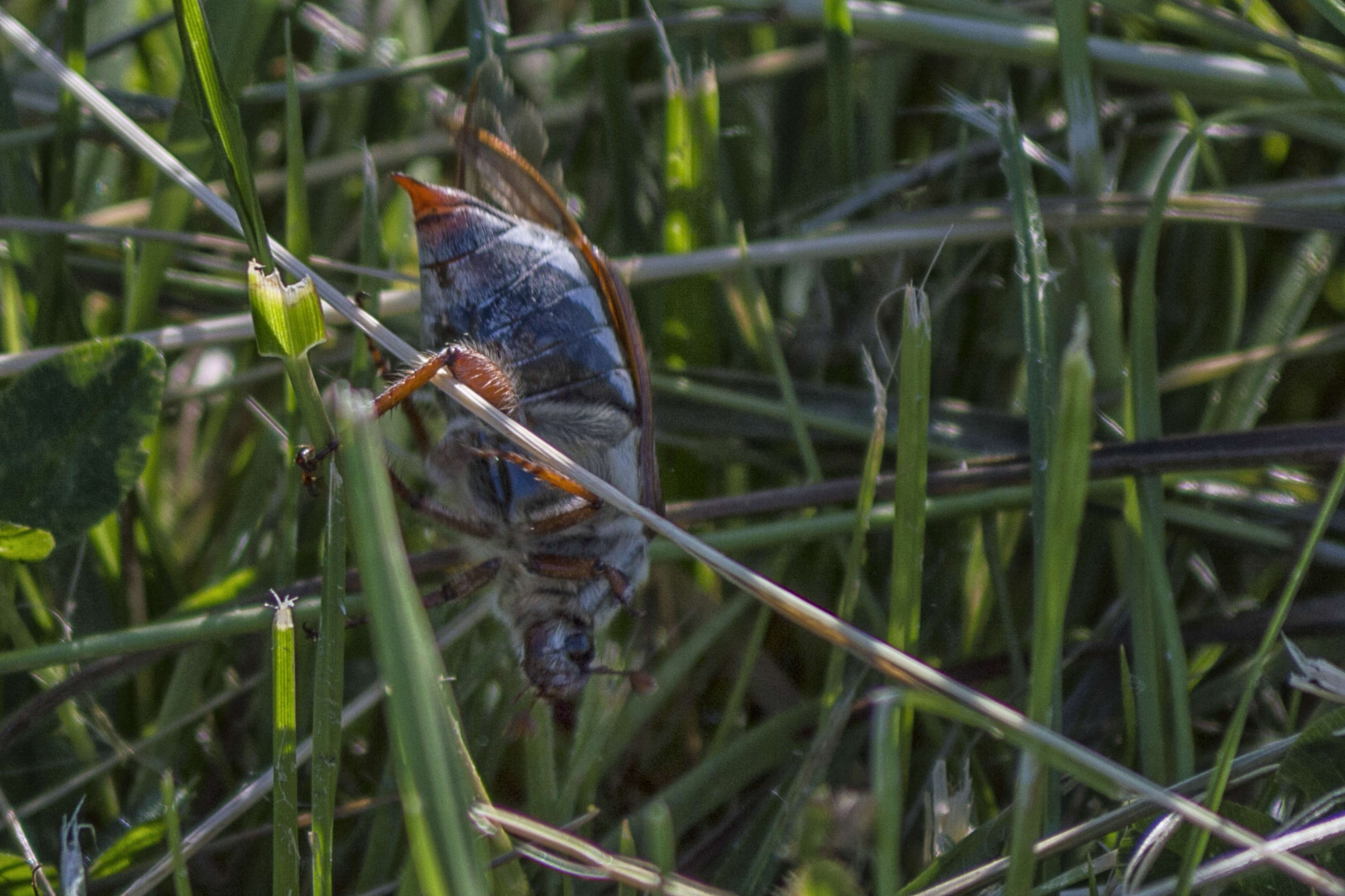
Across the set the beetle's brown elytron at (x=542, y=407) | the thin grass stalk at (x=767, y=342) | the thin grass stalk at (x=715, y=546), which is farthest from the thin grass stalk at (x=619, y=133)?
the thin grass stalk at (x=715, y=546)

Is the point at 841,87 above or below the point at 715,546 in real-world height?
above

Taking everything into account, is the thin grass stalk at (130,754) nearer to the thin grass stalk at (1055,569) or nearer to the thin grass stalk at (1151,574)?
the thin grass stalk at (1055,569)

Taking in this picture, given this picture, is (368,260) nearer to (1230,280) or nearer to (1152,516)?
(1152,516)

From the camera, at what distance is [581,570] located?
5.72 ft

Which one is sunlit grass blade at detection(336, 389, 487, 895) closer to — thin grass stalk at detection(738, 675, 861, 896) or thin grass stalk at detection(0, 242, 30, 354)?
thin grass stalk at detection(738, 675, 861, 896)

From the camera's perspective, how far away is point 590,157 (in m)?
2.56

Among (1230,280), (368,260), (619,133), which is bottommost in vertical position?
(1230,280)

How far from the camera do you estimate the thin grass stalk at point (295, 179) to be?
1688mm

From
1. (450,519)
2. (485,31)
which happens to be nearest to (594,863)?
(450,519)

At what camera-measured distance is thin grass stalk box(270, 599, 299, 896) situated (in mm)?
1198

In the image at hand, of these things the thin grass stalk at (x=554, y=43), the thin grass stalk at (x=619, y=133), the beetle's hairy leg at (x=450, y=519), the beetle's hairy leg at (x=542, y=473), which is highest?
the thin grass stalk at (x=554, y=43)

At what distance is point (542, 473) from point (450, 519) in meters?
0.22

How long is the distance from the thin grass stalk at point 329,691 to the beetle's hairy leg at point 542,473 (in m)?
0.39

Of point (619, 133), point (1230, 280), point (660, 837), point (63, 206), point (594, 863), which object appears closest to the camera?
point (660, 837)
